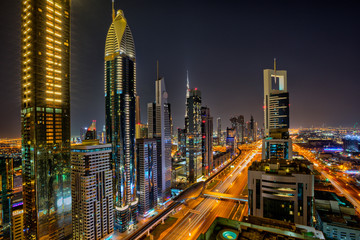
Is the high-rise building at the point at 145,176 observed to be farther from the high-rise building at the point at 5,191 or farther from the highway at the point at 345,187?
the highway at the point at 345,187

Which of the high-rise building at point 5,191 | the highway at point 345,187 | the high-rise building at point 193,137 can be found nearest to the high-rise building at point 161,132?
the high-rise building at point 193,137

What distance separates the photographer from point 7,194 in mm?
24453

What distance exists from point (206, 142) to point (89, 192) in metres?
57.3

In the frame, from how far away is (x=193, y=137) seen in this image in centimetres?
7188

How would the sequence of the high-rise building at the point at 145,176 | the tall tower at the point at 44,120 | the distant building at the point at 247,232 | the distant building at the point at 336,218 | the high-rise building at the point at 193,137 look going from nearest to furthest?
the distant building at the point at 247,232 → the tall tower at the point at 44,120 → the distant building at the point at 336,218 → the high-rise building at the point at 145,176 → the high-rise building at the point at 193,137

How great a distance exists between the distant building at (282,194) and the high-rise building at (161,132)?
32.9 meters

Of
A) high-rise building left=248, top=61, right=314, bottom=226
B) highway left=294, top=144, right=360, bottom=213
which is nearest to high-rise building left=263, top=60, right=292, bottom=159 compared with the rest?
highway left=294, top=144, right=360, bottom=213

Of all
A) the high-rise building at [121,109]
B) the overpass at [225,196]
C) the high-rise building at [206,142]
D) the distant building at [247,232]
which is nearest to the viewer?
the distant building at [247,232]

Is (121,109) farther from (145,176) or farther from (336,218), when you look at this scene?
(336,218)

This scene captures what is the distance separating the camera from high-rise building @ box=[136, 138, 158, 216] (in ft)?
151

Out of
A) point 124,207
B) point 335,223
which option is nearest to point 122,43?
point 124,207

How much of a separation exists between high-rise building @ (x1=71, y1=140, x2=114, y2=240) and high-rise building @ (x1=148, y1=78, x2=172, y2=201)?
24.1 m

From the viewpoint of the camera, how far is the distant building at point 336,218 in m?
27.9

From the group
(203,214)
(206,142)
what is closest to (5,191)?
(203,214)
